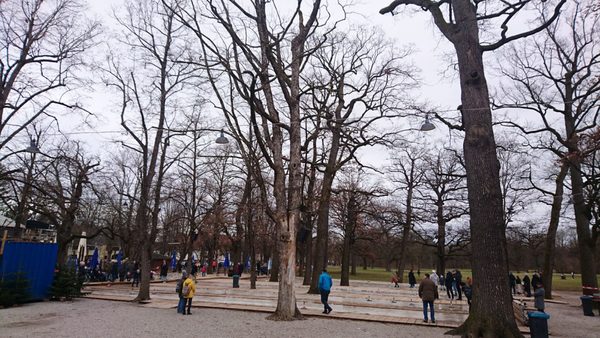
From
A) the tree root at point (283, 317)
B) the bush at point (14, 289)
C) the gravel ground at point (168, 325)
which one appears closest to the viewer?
the gravel ground at point (168, 325)

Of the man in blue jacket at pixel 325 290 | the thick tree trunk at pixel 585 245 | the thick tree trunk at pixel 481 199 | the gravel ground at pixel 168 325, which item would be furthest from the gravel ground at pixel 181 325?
the thick tree trunk at pixel 585 245

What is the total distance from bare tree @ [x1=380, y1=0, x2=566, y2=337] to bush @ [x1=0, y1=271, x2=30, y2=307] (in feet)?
52.3

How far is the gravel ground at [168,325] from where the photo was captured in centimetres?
1045

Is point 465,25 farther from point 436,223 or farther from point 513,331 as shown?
point 436,223

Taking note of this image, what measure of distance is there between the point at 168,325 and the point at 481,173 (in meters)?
9.54

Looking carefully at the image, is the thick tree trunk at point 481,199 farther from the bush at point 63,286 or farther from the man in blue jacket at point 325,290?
the bush at point 63,286

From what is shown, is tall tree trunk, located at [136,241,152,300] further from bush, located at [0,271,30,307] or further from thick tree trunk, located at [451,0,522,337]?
thick tree trunk, located at [451,0,522,337]

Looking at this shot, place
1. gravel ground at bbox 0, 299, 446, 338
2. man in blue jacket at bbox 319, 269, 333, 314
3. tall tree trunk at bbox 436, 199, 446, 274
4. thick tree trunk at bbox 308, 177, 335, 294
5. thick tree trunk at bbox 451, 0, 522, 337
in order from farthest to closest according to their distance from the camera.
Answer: tall tree trunk at bbox 436, 199, 446, 274 < thick tree trunk at bbox 308, 177, 335, 294 < man in blue jacket at bbox 319, 269, 333, 314 < gravel ground at bbox 0, 299, 446, 338 < thick tree trunk at bbox 451, 0, 522, 337

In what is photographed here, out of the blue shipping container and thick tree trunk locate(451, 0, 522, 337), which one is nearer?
thick tree trunk locate(451, 0, 522, 337)

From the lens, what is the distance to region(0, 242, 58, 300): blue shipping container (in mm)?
16375

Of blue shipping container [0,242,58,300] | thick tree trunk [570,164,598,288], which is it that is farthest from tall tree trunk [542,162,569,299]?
blue shipping container [0,242,58,300]

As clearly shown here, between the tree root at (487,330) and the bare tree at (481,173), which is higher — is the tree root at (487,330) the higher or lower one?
the lower one

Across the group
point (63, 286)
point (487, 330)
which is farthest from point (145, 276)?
point (487, 330)

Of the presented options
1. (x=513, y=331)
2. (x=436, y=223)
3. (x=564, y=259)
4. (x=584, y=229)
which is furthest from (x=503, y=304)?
(x=564, y=259)
